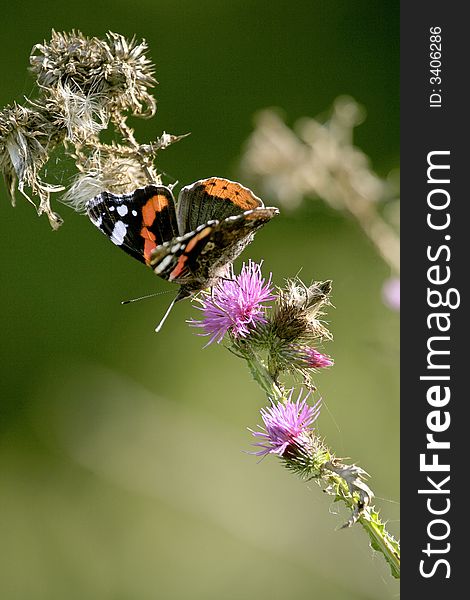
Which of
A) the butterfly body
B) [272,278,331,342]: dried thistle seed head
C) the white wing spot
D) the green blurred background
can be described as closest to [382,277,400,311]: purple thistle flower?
[272,278,331,342]: dried thistle seed head

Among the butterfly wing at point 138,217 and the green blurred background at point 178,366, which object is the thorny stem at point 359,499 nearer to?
the butterfly wing at point 138,217

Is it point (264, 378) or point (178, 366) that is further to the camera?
point (178, 366)

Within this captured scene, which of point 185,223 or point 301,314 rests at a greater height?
point 185,223

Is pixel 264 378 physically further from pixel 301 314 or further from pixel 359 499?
pixel 359 499

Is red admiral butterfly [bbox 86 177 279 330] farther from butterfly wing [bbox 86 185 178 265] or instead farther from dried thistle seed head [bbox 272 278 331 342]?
dried thistle seed head [bbox 272 278 331 342]

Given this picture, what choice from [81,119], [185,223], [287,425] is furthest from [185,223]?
[287,425]

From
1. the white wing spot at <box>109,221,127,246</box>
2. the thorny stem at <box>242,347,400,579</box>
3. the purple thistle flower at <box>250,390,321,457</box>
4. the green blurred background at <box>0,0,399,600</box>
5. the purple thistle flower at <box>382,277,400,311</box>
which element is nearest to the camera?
the thorny stem at <box>242,347,400,579</box>

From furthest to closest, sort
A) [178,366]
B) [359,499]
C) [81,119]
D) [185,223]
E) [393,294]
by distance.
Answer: [178,366], [393,294], [185,223], [81,119], [359,499]
